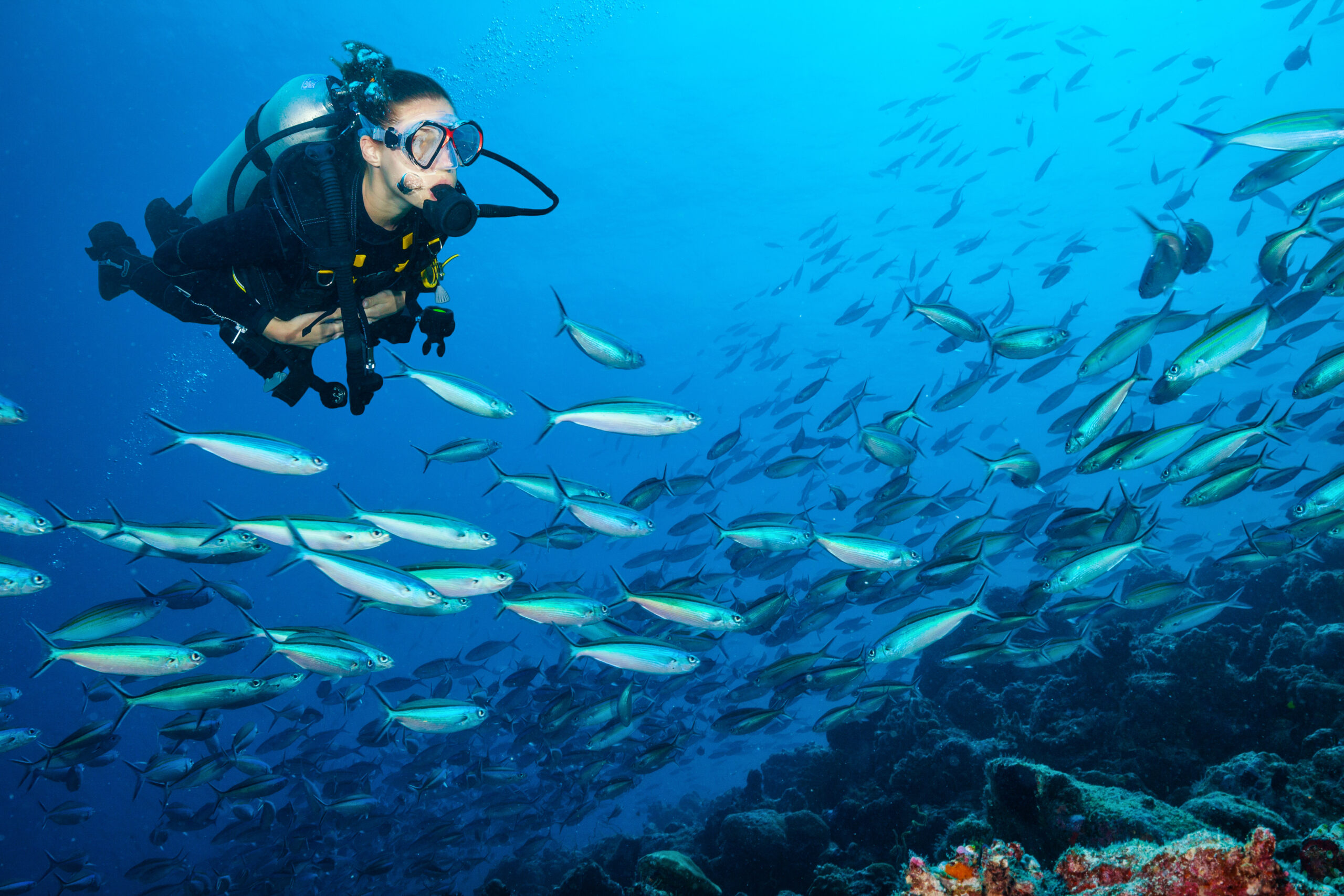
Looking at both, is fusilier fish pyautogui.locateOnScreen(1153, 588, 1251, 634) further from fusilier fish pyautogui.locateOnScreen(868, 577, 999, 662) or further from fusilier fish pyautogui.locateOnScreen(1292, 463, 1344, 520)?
fusilier fish pyautogui.locateOnScreen(868, 577, 999, 662)

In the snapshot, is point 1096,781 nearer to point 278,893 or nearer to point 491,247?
point 278,893

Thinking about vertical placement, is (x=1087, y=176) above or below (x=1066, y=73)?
below

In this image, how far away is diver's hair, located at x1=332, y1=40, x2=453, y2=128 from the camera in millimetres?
3271

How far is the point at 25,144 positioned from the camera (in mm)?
30375

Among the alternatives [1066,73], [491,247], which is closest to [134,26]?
[491,247]

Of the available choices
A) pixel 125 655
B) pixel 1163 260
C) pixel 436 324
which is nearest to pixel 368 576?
pixel 436 324

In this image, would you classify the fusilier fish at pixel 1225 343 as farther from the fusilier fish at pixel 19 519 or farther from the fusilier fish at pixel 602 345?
the fusilier fish at pixel 19 519

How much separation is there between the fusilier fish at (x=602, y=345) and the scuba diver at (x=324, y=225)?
3.50 ft

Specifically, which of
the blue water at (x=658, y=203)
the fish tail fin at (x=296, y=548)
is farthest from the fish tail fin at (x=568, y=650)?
the blue water at (x=658, y=203)

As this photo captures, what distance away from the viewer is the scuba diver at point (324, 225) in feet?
10.4

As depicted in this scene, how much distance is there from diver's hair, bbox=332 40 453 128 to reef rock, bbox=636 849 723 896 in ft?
16.1

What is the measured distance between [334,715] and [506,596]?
40019 millimetres

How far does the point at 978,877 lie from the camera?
190 cm

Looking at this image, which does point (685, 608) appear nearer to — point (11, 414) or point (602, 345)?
point (602, 345)
